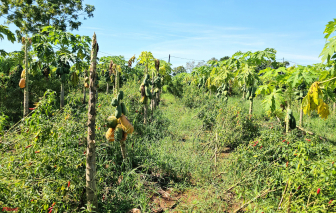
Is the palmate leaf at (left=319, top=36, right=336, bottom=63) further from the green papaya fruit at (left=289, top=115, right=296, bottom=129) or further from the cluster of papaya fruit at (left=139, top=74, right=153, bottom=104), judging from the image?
the cluster of papaya fruit at (left=139, top=74, right=153, bottom=104)

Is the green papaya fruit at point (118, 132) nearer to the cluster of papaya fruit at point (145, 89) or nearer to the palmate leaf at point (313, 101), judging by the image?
the cluster of papaya fruit at point (145, 89)

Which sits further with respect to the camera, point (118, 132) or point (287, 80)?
point (287, 80)

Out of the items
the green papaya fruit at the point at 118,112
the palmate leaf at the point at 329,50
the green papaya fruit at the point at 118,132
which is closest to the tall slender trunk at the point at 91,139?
the green papaya fruit at the point at 118,112

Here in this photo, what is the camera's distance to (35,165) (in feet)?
8.20

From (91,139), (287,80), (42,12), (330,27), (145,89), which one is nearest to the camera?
(91,139)

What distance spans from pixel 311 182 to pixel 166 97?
1525 cm

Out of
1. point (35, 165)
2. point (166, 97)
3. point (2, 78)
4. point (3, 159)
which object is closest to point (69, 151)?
point (35, 165)

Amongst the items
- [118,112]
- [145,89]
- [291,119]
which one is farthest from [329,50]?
[145,89]

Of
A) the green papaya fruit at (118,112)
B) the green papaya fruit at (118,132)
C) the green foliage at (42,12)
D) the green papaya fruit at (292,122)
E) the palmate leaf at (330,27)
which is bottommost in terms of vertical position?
the green papaya fruit at (118,132)

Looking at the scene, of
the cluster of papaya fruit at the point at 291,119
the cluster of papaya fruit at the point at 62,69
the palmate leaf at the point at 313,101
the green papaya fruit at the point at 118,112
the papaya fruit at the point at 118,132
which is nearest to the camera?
the palmate leaf at the point at 313,101

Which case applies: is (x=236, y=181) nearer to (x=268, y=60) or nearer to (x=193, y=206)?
(x=193, y=206)

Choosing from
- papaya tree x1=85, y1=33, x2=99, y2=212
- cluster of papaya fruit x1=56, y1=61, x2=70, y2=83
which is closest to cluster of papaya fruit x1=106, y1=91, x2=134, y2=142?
papaya tree x1=85, y1=33, x2=99, y2=212

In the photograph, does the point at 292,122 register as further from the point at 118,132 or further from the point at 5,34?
the point at 5,34

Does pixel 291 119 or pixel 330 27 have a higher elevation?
pixel 330 27
